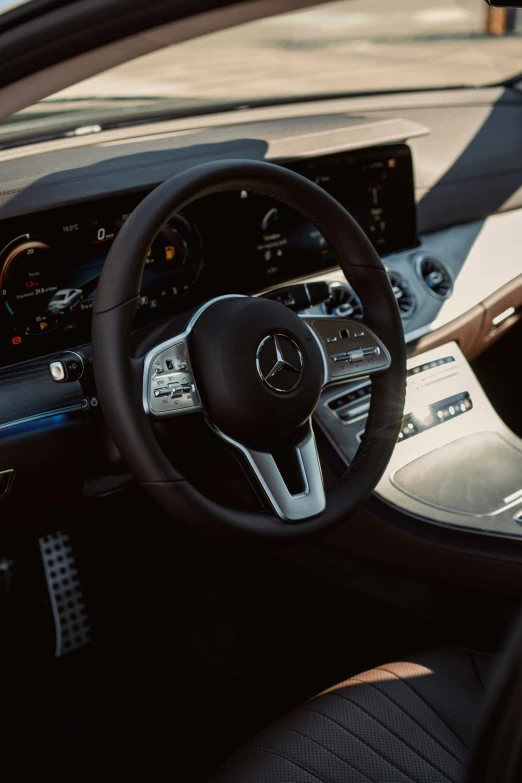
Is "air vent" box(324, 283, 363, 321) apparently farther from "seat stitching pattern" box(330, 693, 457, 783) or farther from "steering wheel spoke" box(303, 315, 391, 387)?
"seat stitching pattern" box(330, 693, 457, 783)

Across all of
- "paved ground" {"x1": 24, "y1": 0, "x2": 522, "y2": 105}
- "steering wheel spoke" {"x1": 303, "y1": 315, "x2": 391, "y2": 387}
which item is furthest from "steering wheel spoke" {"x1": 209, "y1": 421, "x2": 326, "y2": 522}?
"paved ground" {"x1": 24, "y1": 0, "x2": 522, "y2": 105}

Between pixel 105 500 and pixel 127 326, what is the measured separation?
0.61 metres

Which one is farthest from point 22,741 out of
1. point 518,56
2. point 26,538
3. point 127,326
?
point 518,56

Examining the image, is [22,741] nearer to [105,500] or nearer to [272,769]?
[105,500]

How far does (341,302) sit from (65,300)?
0.62m

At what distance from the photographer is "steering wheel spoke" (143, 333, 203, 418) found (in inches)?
50.1

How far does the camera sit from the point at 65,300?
1.61 metres

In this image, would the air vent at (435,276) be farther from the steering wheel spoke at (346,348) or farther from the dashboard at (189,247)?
the steering wheel spoke at (346,348)

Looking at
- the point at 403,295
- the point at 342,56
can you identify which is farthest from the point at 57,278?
the point at 342,56

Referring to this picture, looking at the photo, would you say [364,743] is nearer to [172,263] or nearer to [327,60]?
[172,263]

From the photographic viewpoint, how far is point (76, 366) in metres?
1.37

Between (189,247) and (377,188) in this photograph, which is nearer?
(189,247)

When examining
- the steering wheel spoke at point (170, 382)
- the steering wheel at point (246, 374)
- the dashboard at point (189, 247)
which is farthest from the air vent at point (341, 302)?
the steering wheel spoke at point (170, 382)

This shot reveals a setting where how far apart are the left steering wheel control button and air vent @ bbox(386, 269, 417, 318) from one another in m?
0.89
